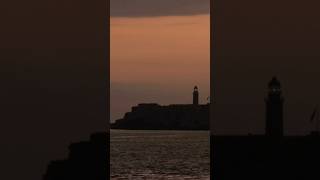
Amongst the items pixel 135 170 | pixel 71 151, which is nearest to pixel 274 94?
pixel 71 151

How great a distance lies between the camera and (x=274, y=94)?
58.2 meters

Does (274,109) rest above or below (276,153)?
above

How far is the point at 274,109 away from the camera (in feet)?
193

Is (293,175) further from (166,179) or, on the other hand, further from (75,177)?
Result: (166,179)

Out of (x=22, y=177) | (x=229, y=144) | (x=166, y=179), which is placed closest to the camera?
(x=229, y=144)

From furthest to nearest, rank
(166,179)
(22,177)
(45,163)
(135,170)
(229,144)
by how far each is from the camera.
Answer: (135,170)
(166,179)
(45,163)
(22,177)
(229,144)

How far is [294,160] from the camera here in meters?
58.4

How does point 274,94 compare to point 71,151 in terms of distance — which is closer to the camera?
point 274,94

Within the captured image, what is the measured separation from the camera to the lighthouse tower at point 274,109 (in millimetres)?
58031

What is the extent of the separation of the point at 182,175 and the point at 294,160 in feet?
220

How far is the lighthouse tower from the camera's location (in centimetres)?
5803

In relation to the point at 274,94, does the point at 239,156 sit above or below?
below

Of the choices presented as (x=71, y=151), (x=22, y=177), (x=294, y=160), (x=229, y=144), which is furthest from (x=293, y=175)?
(x=71, y=151)

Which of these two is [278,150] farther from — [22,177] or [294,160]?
[22,177]
